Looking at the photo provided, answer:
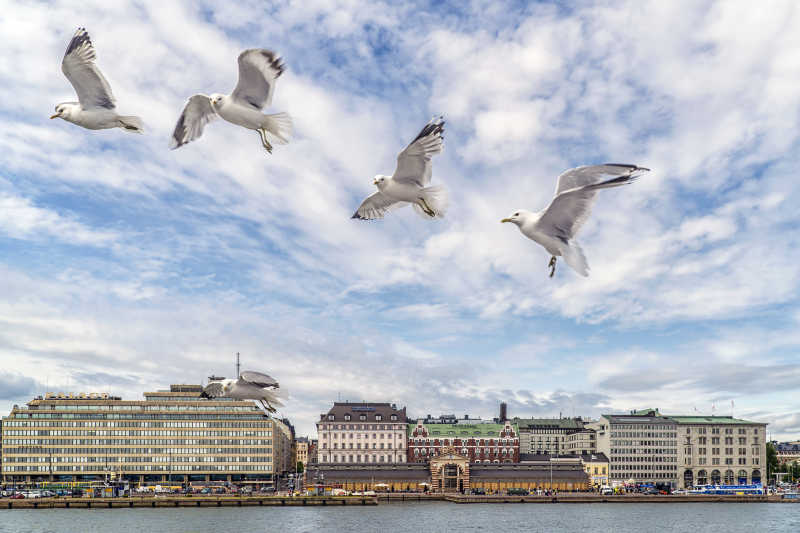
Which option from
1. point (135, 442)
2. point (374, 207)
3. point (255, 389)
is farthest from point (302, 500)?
point (374, 207)

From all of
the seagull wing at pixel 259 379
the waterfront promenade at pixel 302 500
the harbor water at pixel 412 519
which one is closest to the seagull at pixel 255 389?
the seagull wing at pixel 259 379

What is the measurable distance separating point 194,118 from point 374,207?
2511 mm

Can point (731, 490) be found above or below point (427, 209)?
below

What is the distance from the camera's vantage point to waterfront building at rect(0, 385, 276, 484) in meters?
179

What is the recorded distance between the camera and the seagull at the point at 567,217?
28.4ft

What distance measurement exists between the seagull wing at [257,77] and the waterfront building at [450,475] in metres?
173

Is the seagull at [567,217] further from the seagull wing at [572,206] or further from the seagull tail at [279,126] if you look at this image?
the seagull tail at [279,126]

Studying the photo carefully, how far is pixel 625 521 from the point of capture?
127188 millimetres

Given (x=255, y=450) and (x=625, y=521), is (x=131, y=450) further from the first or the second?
(x=625, y=521)

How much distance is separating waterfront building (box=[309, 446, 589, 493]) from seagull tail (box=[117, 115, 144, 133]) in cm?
17258

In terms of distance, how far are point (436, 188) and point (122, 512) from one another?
14112cm

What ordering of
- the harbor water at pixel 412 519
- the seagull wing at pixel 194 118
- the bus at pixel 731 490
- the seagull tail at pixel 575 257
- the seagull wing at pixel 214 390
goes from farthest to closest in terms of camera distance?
the bus at pixel 731 490, the harbor water at pixel 412 519, the seagull wing at pixel 214 390, the seagull wing at pixel 194 118, the seagull tail at pixel 575 257

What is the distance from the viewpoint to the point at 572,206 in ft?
29.4

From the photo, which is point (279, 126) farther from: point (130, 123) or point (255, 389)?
point (255, 389)
